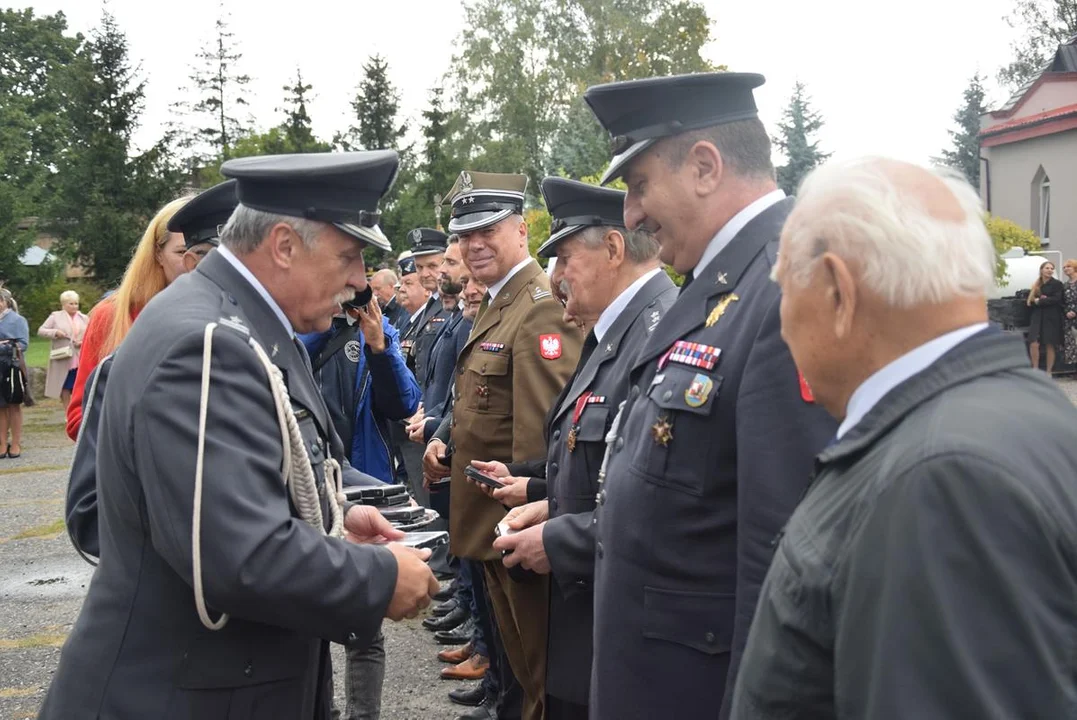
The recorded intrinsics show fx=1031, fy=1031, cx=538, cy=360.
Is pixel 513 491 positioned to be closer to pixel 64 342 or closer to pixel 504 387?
pixel 504 387

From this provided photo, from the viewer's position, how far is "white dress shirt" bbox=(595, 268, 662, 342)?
3.86 m

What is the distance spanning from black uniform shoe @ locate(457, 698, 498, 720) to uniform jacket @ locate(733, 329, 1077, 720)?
4067mm

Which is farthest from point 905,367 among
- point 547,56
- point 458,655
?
point 547,56

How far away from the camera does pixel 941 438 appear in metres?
1.32

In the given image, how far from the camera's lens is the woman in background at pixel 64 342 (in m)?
15.4

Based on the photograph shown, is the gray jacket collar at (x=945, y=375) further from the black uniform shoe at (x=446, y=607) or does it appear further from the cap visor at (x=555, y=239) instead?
the black uniform shoe at (x=446, y=607)

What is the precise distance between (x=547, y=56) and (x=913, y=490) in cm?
4424

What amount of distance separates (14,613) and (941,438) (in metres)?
7.41

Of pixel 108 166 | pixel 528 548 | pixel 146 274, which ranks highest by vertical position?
pixel 108 166

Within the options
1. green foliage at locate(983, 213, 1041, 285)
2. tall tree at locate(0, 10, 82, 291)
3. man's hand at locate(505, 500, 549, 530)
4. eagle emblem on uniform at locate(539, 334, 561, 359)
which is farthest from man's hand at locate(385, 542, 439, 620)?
tall tree at locate(0, 10, 82, 291)

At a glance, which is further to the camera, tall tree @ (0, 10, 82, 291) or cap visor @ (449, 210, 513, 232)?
tall tree @ (0, 10, 82, 291)

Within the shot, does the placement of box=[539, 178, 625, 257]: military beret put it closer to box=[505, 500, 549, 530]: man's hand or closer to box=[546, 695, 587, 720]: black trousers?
box=[505, 500, 549, 530]: man's hand

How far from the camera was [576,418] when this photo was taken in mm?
3641

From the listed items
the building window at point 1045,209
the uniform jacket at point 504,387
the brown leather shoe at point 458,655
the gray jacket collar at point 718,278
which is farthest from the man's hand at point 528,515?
the building window at point 1045,209
